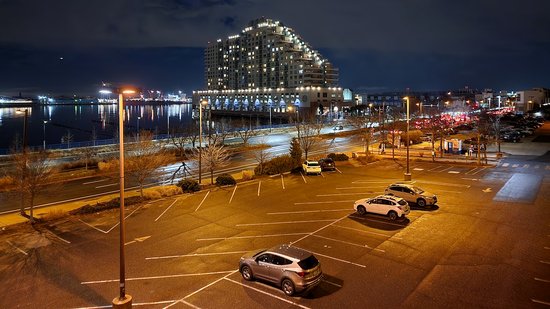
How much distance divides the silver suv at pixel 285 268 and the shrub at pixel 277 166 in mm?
23554

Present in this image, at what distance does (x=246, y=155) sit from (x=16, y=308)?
142 ft

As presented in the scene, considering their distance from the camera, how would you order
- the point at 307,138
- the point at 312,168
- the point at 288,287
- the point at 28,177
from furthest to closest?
the point at 307,138 → the point at 312,168 → the point at 28,177 → the point at 288,287

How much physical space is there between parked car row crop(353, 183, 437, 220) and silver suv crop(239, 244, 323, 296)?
966cm

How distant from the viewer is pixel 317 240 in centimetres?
1952

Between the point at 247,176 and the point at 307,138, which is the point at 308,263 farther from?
the point at 307,138

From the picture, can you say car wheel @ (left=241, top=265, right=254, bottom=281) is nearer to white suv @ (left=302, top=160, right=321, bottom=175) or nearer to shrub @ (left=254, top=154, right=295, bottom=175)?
shrub @ (left=254, top=154, right=295, bottom=175)

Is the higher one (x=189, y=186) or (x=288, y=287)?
(x=189, y=186)

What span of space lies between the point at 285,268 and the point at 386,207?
10.7 meters

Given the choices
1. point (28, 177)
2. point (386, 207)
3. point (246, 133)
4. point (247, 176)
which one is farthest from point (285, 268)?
point (246, 133)

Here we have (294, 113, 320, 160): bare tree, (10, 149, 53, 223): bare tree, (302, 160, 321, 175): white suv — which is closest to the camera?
(10, 149, 53, 223): bare tree

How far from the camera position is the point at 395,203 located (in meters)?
22.6

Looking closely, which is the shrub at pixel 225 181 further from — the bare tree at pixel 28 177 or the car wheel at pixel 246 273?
the car wheel at pixel 246 273

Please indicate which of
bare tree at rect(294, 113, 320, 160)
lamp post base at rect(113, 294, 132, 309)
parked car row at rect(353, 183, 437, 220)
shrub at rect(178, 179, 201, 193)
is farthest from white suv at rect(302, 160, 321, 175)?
lamp post base at rect(113, 294, 132, 309)

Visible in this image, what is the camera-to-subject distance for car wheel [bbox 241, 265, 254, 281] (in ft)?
49.6
